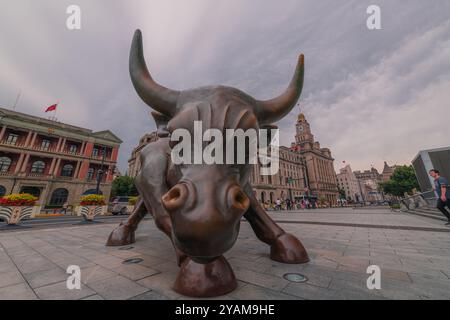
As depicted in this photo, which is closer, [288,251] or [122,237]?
[288,251]

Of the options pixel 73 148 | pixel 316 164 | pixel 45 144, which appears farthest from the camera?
pixel 316 164

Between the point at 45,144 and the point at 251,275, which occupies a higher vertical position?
the point at 45,144

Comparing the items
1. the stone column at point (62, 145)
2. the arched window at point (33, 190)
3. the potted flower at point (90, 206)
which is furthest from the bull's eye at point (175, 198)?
the stone column at point (62, 145)

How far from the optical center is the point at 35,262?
2637 mm

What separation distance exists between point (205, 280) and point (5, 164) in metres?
42.7

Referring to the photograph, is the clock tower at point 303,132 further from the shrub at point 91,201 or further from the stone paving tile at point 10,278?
the stone paving tile at point 10,278

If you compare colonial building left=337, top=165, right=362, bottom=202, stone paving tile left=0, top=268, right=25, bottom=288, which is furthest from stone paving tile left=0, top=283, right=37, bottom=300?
colonial building left=337, top=165, right=362, bottom=202

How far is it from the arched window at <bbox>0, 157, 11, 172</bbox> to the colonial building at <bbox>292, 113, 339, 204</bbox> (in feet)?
241

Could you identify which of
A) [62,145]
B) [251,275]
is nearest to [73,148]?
[62,145]

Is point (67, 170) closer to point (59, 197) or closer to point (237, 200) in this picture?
point (59, 197)

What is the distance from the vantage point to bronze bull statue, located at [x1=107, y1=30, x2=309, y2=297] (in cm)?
104

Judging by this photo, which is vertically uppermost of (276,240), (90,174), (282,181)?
(282,181)

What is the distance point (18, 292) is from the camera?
1629mm
